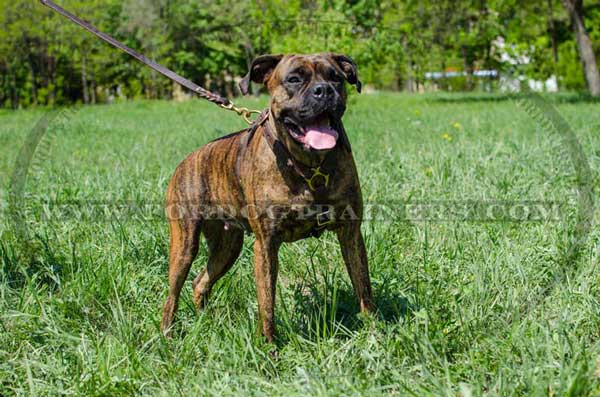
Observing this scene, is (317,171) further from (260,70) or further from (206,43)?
(206,43)

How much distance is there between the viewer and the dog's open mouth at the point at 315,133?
2.87 m

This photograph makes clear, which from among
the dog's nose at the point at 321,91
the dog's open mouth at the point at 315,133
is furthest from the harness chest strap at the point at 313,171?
the dog's nose at the point at 321,91

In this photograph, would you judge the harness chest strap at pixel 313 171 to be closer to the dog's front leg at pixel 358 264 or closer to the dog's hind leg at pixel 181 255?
the dog's front leg at pixel 358 264

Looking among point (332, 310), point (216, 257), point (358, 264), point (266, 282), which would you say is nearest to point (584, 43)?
point (216, 257)

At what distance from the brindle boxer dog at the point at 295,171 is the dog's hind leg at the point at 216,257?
36 cm

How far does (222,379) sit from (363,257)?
0.92 m

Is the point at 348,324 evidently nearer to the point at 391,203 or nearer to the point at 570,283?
the point at 570,283

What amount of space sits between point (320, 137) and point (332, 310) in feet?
2.83

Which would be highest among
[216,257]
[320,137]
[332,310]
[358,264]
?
[320,137]

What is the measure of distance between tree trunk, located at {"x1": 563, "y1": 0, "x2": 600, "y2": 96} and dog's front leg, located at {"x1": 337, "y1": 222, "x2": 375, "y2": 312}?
59.3 ft

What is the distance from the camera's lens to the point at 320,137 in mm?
2898

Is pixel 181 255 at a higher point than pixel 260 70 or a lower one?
lower

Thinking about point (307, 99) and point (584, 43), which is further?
point (584, 43)

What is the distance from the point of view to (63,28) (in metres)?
31.5
